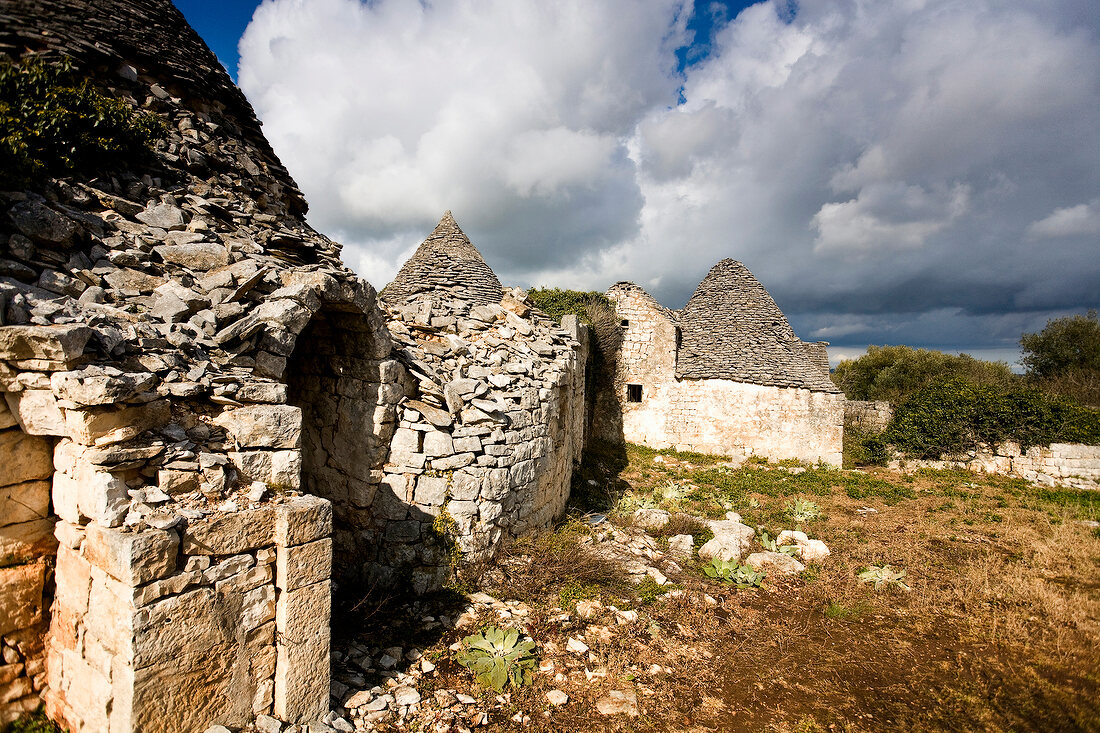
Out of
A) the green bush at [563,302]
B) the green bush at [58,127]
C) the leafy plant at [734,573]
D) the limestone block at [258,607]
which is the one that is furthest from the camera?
the green bush at [563,302]

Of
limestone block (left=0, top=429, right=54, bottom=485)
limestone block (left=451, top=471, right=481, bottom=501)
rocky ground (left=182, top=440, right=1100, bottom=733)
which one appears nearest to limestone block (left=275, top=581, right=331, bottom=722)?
rocky ground (left=182, top=440, right=1100, bottom=733)

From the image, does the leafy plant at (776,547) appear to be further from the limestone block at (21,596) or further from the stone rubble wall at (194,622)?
the limestone block at (21,596)

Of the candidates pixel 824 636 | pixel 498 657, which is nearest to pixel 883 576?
pixel 824 636

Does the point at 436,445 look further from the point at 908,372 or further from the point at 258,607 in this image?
the point at 908,372

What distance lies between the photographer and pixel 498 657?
15.1 feet

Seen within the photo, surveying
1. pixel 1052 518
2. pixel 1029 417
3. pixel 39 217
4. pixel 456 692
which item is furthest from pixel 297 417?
pixel 1029 417

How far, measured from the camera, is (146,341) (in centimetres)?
347

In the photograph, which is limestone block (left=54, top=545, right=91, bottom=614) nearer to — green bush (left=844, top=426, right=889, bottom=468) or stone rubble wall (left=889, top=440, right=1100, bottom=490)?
green bush (left=844, top=426, right=889, bottom=468)

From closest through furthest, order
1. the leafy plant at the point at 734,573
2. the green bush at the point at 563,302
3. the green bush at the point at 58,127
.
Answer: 1. the green bush at the point at 58,127
2. the leafy plant at the point at 734,573
3. the green bush at the point at 563,302

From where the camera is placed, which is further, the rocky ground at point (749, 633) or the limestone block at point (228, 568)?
the rocky ground at point (749, 633)

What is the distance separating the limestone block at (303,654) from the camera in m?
3.39

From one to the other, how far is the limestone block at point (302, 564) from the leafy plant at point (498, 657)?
1.84m

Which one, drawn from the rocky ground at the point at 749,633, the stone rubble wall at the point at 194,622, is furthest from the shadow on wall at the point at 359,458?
the stone rubble wall at the point at 194,622

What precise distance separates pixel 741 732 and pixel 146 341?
5831mm
